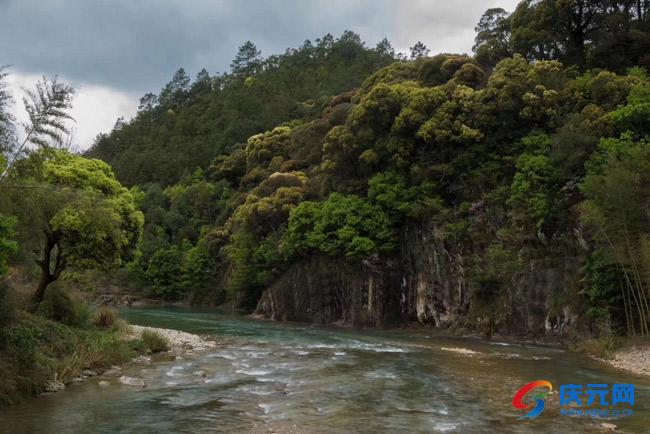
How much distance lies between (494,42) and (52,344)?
4587 cm

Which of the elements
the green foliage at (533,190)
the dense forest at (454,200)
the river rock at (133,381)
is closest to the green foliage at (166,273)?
the dense forest at (454,200)

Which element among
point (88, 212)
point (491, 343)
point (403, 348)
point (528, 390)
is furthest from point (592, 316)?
point (88, 212)

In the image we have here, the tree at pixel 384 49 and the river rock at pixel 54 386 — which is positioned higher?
the tree at pixel 384 49

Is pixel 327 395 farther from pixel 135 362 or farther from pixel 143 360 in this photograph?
pixel 143 360

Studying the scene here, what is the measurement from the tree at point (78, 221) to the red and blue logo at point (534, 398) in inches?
586

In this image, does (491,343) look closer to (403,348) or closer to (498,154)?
(403,348)

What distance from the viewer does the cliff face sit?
32.2 m

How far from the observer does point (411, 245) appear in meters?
42.2

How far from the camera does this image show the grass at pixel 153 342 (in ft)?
78.2

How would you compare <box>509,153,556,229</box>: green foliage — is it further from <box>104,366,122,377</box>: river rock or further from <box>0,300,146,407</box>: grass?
<box>104,366,122,377</box>: river rock

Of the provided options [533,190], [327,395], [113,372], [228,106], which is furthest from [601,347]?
[228,106]

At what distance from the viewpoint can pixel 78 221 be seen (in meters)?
22.3

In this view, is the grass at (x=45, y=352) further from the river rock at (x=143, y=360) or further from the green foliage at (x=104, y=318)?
the green foliage at (x=104, y=318)

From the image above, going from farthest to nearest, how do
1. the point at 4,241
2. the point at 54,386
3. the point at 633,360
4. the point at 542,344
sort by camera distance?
the point at 542,344 → the point at 633,360 → the point at 54,386 → the point at 4,241
